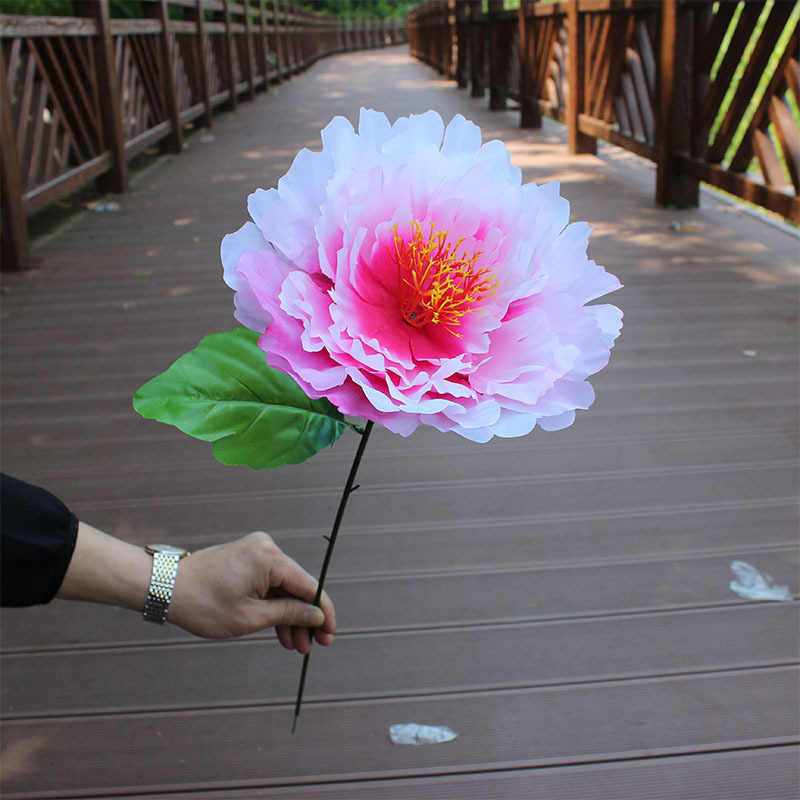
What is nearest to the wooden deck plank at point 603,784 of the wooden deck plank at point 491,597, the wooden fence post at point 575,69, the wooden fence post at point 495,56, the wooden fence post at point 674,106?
the wooden deck plank at point 491,597

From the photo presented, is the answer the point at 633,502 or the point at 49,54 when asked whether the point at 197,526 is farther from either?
the point at 49,54

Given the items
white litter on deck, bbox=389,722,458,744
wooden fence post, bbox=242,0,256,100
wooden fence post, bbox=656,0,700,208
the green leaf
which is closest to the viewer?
the green leaf

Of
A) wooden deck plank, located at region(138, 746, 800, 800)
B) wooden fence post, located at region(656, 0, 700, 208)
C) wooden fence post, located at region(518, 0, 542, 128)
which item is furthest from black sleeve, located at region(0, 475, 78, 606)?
wooden fence post, located at region(518, 0, 542, 128)

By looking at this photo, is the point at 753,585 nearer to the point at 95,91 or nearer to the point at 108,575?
the point at 108,575

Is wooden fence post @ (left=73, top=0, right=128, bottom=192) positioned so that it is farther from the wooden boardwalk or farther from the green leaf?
the green leaf

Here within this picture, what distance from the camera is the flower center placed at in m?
0.54

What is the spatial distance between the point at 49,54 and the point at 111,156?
1.09 metres

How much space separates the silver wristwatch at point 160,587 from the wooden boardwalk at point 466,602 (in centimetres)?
62

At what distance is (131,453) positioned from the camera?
2844mm

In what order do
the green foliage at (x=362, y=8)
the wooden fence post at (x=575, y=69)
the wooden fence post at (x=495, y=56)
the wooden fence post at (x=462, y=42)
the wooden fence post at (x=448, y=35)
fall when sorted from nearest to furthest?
the wooden fence post at (x=575, y=69), the wooden fence post at (x=495, y=56), the wooden fence post at (x=462, y=42), the wooden fence post at (x=448, y=35), the green foliage at (x=362, y=8)

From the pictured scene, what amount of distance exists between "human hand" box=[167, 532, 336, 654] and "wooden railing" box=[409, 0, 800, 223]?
382 cm

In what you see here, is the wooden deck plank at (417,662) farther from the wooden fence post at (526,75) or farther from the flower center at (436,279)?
the wooden fence post at (526,75)

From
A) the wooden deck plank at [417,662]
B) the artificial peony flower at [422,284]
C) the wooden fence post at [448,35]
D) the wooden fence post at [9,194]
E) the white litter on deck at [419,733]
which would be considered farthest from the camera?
the wooden fence post at [448,35]

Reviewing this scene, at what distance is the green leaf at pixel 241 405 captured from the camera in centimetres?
62
